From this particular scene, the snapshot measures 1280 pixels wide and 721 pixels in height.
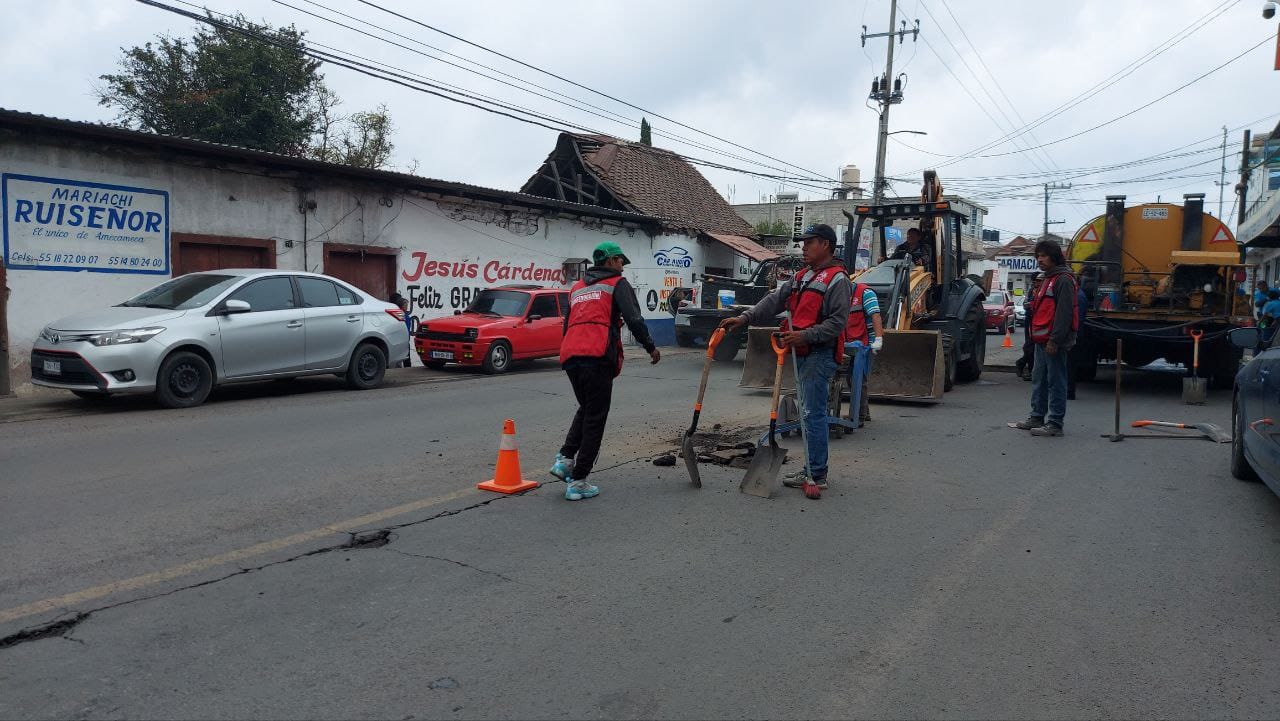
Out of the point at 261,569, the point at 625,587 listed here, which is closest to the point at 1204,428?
the point at 625,587

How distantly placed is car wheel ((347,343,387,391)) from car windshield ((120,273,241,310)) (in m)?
2.01

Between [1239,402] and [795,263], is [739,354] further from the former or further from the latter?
[1239,402]

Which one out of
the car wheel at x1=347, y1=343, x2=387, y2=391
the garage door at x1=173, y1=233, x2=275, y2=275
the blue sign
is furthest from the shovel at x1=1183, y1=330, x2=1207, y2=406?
the blue sign

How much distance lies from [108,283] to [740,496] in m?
11.3

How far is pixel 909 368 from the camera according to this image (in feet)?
38.3

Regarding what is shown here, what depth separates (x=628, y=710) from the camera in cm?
319

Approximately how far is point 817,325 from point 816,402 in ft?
1.83

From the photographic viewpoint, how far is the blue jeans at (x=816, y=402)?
253 inches

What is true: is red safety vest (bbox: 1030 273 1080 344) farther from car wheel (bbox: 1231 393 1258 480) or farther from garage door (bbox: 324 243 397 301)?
garage door (bbox: 324 243 397 301)

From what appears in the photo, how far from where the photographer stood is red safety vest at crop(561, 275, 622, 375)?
620 centimetres

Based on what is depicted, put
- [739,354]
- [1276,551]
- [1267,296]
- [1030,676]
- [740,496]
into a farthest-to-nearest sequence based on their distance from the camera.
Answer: [739,354]
[1267,296]
[740,496]
[1276,551]
[1030,676]

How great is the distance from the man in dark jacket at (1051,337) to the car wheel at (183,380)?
9340mm

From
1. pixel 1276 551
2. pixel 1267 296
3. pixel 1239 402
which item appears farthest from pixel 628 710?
pixel 1267 296

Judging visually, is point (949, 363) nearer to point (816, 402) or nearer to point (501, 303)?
point (816, 402)
